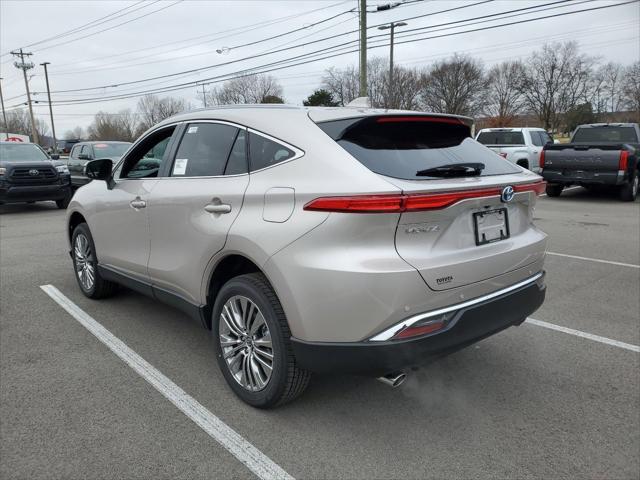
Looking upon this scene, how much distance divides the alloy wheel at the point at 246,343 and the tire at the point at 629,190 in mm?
13032

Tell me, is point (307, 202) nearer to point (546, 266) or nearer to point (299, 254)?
point (299, 254)

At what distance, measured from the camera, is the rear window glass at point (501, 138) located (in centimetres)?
1579

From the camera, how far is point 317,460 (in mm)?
2539

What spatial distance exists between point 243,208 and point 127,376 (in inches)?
60.8

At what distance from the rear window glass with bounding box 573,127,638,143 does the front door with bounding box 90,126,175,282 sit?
13588 millimetres

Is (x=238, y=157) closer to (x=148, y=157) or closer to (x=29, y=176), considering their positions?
(x=148, y=157)

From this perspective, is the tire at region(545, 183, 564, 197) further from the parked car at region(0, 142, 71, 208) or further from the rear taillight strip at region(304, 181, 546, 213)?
the parked car at region(0, 142, 71, 208)

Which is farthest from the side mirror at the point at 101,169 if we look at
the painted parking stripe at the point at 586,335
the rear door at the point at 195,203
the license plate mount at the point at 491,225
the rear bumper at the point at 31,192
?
the rear bumper at the point at 31,192

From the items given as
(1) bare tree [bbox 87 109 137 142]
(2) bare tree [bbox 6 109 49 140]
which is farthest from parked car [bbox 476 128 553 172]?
(2) bare tree [bbox 6 109 49 140]

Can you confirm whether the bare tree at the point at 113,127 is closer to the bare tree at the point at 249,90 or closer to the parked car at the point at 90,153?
the bare tree at the point at 249,90

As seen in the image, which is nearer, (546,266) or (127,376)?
(127,376)

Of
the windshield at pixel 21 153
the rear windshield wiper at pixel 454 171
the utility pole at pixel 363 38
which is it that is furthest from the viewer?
the utility pole at pixel 363 38

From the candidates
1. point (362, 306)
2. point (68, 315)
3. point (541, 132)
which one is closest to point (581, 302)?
point (362, 306)

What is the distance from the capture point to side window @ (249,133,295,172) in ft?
9.12
